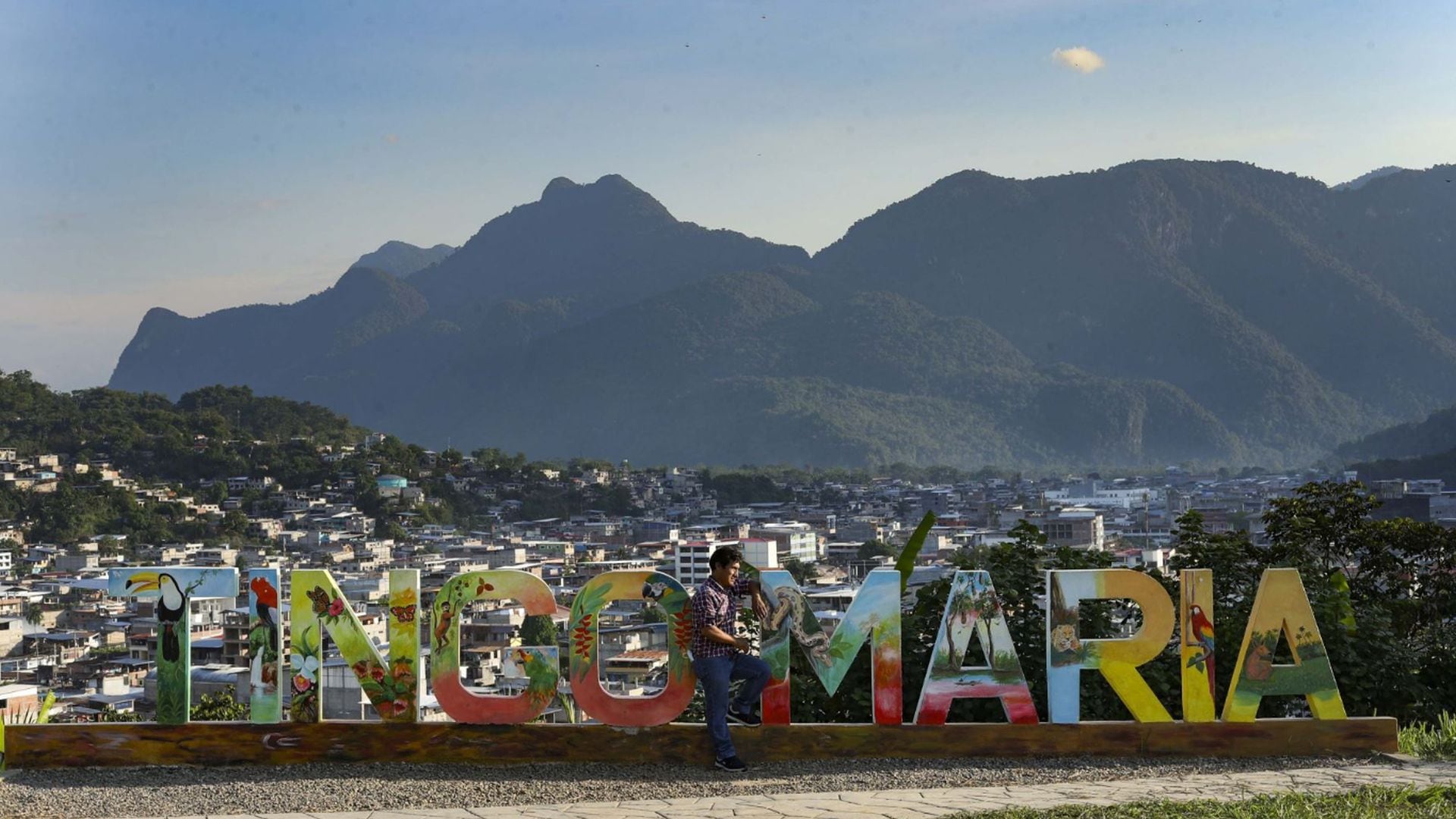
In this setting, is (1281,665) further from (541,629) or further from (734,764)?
(541,629)

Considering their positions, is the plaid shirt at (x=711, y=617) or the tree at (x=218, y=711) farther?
the tree at (x=218, y=711)

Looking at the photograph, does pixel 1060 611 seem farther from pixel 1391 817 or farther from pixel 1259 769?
pixel 1391 817

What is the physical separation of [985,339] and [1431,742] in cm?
14915

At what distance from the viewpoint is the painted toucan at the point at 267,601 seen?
6566mm

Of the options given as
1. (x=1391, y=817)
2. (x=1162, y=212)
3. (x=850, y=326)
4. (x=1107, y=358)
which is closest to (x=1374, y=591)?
(x=1391, y=817)

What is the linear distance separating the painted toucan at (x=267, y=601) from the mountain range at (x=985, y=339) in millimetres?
118216

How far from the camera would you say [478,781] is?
613 centimetres

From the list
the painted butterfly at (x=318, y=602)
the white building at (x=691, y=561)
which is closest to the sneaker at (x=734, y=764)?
the painted butterfly at (x=318, y=602)

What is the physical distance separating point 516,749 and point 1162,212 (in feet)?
563

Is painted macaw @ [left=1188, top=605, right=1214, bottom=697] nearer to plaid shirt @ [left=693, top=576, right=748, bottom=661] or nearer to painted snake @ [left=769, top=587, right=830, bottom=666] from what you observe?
painted snake @ [left=769, top=587, right=830, bottom=666]

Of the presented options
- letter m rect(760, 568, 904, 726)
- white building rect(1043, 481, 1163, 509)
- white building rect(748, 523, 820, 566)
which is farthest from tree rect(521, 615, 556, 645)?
white building rect(1043, 481, 1163, 509)

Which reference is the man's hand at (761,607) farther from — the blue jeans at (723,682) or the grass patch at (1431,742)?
the grass patch at (1431,742)

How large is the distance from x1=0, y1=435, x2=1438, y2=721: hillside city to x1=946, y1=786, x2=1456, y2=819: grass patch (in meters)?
2.39

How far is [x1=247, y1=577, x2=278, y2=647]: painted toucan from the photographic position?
657 cm
